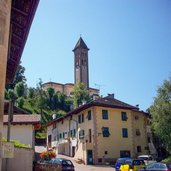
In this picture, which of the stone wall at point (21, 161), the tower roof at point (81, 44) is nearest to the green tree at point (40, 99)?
the tower roof at point (81, 44)

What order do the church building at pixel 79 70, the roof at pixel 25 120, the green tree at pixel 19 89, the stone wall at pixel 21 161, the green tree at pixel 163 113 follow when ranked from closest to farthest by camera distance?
the stone wall at pixel 21 161
the roof at pixel 25 120
the green tree at pixel 163 113
the green tree at pixel 19 89
the church building at pixel 79 70

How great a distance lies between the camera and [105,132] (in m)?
40.8

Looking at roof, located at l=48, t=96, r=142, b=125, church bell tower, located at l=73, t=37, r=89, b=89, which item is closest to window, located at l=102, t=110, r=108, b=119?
roof, located at l=48, t=96, r=142, b=125

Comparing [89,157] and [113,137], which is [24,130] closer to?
[89,157]

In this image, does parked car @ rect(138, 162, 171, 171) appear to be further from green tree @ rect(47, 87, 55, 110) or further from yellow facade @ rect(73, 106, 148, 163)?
green tree @ rect(47, 87, 55, 110)

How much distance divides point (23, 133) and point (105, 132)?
55.1 ft

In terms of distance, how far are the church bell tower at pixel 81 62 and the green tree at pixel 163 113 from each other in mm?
69956

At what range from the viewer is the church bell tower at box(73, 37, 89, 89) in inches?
4267

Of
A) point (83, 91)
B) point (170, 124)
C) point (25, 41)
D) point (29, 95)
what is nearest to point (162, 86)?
point (170, 124)

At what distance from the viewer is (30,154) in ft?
64.1

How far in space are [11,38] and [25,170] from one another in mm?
11041

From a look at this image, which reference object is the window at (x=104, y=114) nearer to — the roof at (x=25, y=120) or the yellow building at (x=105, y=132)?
the yellow building at (x=105, y=132)

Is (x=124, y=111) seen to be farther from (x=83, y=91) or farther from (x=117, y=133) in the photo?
(x=83, y=91)

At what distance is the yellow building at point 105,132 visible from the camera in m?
39.6
